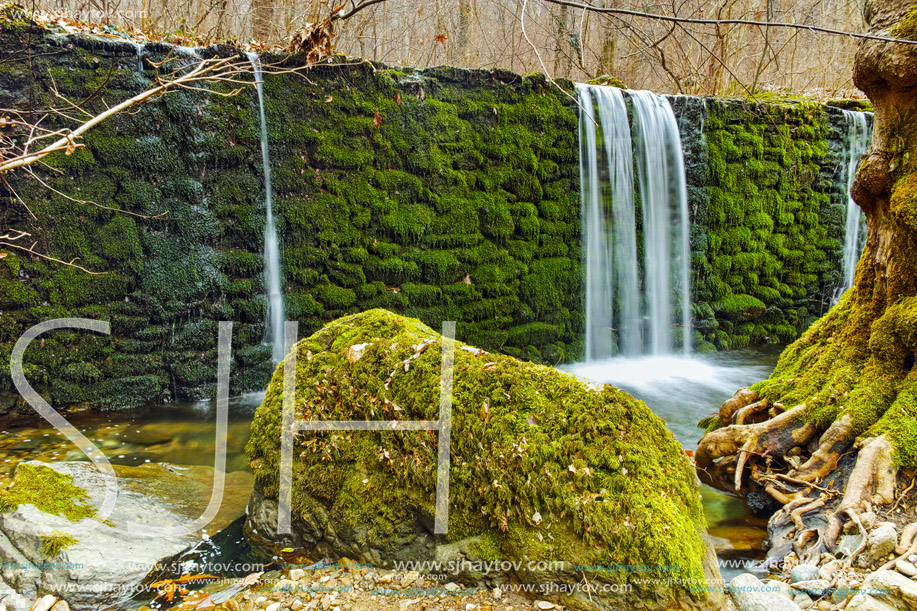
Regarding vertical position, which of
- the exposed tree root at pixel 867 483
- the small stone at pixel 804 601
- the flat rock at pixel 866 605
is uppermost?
the exposed tree root at pixel 867 483

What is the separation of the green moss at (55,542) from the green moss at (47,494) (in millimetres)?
182

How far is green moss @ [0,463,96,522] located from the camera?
2414 millimetres

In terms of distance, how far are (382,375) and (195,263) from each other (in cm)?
361

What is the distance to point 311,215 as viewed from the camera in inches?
218

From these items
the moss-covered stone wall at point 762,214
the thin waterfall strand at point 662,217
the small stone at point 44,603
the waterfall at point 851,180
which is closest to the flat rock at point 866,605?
the small stone at point 44,603

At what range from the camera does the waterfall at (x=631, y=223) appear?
6820 millimetres

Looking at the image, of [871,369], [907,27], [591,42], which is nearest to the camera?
[907,27]

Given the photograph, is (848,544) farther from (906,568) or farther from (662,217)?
(662,217)

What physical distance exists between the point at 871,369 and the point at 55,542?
4270 millimetres

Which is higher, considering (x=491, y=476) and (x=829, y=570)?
(x=491, y=476)

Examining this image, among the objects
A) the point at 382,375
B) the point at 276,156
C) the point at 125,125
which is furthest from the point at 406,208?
the point at 382,375

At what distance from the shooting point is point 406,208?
593cm

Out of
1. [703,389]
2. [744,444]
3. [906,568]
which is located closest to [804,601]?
[906,568]

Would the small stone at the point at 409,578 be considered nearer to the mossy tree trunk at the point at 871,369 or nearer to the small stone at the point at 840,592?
the small stone at the point at 840,592
